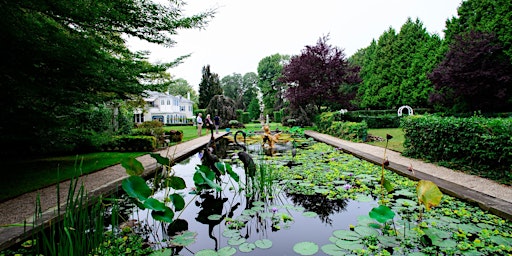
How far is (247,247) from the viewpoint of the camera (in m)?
2.38

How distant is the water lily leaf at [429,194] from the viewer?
235cm

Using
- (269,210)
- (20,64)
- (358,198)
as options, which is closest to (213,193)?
(269,210)

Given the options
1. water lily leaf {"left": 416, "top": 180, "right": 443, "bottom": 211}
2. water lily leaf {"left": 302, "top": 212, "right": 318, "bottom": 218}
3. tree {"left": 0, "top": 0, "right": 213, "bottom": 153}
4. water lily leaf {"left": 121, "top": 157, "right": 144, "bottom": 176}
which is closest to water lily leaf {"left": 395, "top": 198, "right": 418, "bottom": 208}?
water lily leaf {"left": 416, "top": 180, "right": 443, "bottom": 211}

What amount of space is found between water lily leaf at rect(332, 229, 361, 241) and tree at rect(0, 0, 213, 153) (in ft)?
15.6

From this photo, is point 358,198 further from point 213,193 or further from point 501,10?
point 501,10

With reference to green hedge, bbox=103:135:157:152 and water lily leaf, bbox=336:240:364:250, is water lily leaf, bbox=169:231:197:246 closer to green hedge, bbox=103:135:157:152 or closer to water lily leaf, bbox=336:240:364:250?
water lily leaf, bbox=336:240:364:250

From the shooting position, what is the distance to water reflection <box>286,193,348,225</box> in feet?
10.7

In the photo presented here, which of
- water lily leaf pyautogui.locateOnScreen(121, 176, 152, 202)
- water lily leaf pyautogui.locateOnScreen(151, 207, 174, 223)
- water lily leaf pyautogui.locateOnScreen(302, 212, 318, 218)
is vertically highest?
water lily leaf pyautogui.locateOnScreen(121, 176, 152, 202)

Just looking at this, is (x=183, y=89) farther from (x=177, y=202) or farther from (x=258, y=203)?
(x=177, y=202)

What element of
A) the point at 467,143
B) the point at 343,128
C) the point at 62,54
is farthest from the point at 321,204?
the point at 343,128

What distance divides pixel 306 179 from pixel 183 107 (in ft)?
136

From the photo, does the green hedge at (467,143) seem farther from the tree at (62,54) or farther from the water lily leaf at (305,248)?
the tree at (62,54)

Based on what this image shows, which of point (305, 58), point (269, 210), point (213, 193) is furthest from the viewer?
point (305, 58)

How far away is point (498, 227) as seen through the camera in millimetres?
2574
